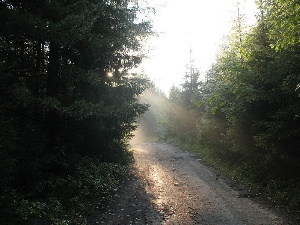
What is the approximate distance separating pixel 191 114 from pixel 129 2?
70.4 ft

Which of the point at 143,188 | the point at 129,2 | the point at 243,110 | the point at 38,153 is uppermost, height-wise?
the point at 129,2

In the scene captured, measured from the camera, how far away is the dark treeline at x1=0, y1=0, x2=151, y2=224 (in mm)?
9328

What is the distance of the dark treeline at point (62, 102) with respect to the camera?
933cm

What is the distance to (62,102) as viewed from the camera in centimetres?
1359

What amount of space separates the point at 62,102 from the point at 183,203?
7.69 metres

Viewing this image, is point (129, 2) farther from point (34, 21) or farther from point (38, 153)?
point (38, 153)

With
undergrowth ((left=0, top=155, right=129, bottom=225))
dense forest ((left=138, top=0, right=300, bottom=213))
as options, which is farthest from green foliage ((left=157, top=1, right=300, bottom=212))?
undergrowth ((left=0, top=155, right=129, bottom=225))

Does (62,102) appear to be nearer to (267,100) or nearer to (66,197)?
(66,197)

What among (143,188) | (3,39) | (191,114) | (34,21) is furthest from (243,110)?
(191,114)

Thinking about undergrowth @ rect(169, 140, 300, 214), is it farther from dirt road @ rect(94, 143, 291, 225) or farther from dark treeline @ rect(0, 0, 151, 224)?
dark treeline @ rect(0, 0, 151, 224)

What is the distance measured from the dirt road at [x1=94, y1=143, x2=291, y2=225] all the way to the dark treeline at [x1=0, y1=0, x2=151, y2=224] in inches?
51.7

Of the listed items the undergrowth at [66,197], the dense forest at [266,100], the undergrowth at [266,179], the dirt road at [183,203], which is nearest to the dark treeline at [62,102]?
the undergrowth at [66,197]

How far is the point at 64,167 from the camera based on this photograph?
13.2 m

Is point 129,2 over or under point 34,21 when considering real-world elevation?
over
